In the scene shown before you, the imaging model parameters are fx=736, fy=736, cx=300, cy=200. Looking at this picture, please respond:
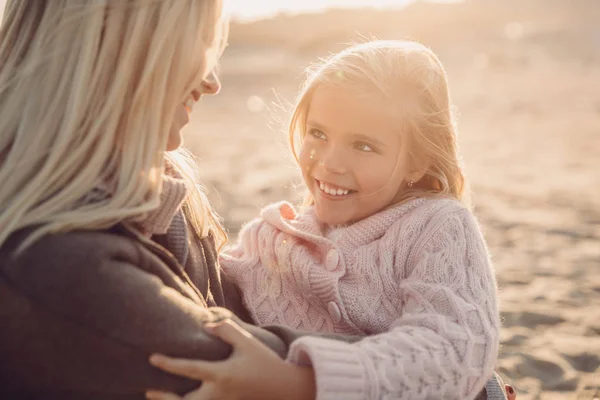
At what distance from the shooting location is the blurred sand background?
3.90 metres

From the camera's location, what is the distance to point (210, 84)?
2.14 m

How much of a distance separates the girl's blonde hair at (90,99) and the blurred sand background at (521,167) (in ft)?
4.89

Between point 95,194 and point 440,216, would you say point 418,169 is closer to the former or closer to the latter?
point 440,216

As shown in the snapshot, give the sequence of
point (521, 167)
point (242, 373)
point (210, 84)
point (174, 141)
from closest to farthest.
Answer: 1. point (242, 373)
2. point (174, 141)
3. point (210, 84)
4. point (521, 167)

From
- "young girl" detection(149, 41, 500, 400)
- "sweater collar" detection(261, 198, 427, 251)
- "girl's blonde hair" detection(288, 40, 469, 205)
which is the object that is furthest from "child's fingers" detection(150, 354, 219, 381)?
"girl's blonde hair" detection(288, 40, 469, 205)

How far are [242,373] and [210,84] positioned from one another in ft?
2.83

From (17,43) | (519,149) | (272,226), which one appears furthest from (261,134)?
(17,43)

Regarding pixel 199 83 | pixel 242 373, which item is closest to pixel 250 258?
pixel 199 83

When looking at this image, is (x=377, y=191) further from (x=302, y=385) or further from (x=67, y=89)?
(x=67, y=89)

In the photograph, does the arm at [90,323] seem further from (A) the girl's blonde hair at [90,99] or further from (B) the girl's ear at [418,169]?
(B) the girl's ear at [418,169]

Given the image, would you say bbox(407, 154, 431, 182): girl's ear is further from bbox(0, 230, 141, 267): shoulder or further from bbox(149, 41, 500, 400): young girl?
bbox(0, 230, 141, 267): shoulder

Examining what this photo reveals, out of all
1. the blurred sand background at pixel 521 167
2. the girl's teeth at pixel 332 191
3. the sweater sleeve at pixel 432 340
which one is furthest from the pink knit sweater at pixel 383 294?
the blurred sand background at pixel 521 167

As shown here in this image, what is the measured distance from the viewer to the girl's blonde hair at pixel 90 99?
1.75 meters

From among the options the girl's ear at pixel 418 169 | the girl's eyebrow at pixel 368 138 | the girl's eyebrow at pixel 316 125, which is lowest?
the girl's ear at pixel 418 169
